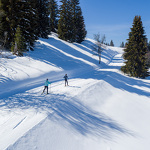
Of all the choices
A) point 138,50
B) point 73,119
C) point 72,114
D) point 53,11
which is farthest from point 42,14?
point 73,119

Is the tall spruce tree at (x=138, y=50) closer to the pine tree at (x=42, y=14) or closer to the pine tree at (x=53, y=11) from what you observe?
the pine tree at (x=42, y=14)

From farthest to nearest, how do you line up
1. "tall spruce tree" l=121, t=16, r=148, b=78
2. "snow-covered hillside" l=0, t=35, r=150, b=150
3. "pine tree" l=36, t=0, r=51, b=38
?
"pine tree" l=36, t=0, r=51, b=38
"tall spruce tree" l=121, t=16, r=148, b=78
"snow-covered hillside" l=0, t=35, r=150, b=150

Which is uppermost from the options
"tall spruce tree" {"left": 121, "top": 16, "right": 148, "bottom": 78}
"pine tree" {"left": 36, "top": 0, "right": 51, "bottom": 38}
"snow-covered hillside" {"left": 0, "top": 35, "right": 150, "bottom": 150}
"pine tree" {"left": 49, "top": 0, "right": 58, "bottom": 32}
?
"pine tree" {"left": 49, "top": 0, "right": 58, "bottom": 32}

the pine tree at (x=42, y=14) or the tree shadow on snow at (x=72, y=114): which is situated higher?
the pine tree at (x=42, y=14)

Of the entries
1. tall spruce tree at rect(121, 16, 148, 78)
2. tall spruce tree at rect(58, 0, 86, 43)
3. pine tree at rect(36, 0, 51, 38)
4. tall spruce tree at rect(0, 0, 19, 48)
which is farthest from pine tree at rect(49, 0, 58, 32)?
tall spruce tree at rect(121, 16, 148, 78)

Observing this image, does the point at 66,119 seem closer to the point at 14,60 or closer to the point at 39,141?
the point at 39,141

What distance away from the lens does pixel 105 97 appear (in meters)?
10.4

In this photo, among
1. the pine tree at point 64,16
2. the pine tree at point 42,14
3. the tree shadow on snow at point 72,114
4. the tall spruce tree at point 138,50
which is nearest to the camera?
the tree shadow on snow at point 72,114

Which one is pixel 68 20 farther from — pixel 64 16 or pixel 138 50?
pixel 138 50

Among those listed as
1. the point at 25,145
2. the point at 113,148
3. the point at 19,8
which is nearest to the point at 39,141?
the point at 25,145

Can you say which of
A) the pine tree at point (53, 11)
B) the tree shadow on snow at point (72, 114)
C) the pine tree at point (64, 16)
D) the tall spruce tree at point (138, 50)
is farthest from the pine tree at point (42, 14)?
the tree shadow on snow at point (72, 114)

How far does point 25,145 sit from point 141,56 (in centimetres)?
2036

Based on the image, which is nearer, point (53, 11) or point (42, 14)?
point (42, 14)

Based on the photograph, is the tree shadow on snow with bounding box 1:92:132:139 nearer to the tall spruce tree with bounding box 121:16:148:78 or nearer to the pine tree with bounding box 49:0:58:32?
the tall spruce tree with bounding box 121:16:148:78
